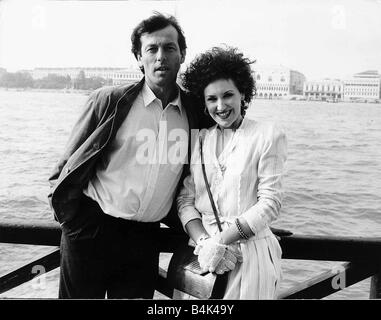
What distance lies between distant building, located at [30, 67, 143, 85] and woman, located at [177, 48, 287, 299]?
1.93ft

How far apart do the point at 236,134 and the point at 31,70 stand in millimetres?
1095

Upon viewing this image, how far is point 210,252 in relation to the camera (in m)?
1.54

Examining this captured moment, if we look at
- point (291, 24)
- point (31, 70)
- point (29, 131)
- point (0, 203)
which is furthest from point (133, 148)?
point (29, 131)

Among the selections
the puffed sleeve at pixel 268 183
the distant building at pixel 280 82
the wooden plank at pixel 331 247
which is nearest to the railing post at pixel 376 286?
the wooden plank at pixel 331 247

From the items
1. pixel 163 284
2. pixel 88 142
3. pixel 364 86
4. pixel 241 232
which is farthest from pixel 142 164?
pixel 364 86

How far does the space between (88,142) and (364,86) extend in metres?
1.50

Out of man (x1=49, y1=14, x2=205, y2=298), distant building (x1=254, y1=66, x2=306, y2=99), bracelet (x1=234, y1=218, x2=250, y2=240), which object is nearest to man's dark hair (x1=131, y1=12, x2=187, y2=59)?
man (x1=49, y1=14, x2=205, y2=298)

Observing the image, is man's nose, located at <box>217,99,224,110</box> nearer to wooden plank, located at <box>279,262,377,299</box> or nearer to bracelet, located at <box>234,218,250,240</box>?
bracelet, located at <box>234,218,250,240</box>

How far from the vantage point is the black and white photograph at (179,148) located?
A: 1.57 metres

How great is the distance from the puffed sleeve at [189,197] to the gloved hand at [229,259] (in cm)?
21

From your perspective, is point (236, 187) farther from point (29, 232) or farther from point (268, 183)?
point (29, 232)

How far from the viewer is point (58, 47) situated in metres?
2.00

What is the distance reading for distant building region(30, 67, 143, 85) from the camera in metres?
2.10

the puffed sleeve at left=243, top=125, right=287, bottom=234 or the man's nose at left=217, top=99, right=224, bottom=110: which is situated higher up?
the man's nose at left=217, top=99, right=224, bottom=110
